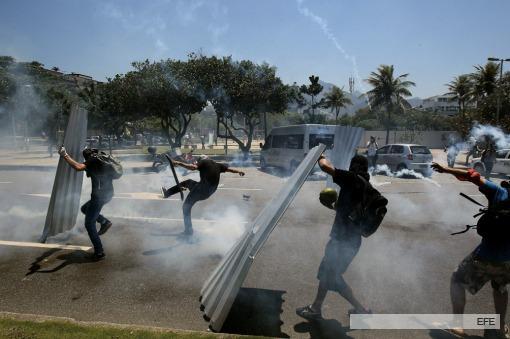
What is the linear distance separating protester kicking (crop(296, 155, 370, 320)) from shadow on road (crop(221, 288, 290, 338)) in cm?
39

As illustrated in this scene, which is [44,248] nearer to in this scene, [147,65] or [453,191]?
[453,191]

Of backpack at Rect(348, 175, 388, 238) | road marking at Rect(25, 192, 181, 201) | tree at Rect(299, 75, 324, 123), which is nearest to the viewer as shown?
backpack at Rect(348, 175, 388, 238)

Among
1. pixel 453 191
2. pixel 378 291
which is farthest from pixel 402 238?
pixel 453 191

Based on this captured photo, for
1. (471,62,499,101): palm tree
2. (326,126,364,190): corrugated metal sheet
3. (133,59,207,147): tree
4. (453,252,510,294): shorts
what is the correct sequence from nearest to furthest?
(453,252,510,294): shorts, (326,126,364,190): corrugated metal sheet, (133,59,207,147): tree, (471,62,499,101): palm tree

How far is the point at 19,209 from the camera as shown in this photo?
8695 millimetres

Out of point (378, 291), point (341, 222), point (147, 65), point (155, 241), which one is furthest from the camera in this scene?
point (147, 65)

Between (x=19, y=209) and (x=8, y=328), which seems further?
(x=19, y=209)

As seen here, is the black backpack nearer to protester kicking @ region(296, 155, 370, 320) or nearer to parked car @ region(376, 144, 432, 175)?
protester kicking @ region(296, 155, 370, 320)

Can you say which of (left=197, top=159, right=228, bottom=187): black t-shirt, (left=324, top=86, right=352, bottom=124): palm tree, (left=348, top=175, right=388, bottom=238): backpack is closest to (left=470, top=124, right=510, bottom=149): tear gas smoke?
(left=197, top=159, right=228, bottom=187): black t-shirt

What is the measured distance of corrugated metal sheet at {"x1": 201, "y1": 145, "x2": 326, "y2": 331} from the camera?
10.1ft

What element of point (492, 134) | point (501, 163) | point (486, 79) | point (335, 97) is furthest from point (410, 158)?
point (335, 97)

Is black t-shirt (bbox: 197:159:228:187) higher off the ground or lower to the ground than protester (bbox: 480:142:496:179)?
higher

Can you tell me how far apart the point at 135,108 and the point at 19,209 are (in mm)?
15921

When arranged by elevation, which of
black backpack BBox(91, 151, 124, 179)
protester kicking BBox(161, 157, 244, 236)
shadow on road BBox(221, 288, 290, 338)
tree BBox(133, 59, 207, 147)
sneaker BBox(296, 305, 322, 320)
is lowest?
shadow on road BBox(221, 288, 290, 338)
